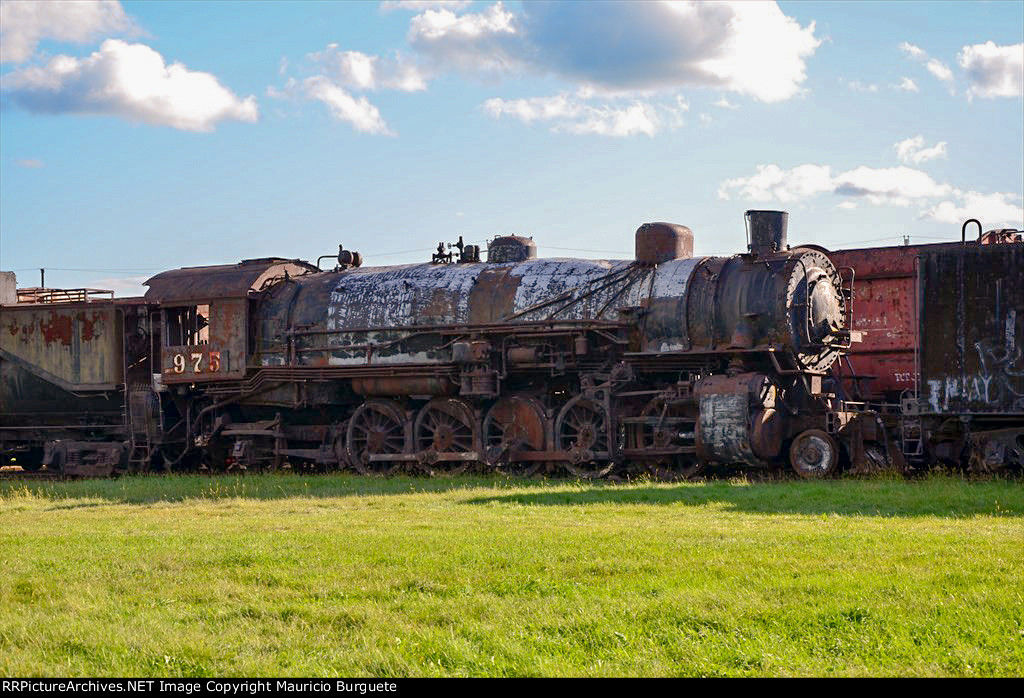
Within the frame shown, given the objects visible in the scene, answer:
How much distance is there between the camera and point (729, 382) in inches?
831

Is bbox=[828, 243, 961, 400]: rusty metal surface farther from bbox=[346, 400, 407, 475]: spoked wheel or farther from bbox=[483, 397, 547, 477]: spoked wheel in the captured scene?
bbox=[346, 400, 407, 475]: spoked wheel

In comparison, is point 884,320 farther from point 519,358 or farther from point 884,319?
point 519,358

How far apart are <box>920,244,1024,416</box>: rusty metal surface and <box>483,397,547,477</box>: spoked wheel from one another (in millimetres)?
6762

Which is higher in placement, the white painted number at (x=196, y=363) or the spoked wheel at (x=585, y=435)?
the white painted number at (x=196, y=363)

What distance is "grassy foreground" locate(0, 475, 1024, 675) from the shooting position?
27.5ft

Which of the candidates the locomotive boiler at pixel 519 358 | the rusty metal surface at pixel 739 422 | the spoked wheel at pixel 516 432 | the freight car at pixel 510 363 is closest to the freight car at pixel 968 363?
the freight car at pixel 510 363

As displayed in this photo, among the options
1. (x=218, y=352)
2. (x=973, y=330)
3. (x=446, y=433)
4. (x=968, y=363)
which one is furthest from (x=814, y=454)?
(x=218, y=352)

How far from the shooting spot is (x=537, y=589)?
10477mm

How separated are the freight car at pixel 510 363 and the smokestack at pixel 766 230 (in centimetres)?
3

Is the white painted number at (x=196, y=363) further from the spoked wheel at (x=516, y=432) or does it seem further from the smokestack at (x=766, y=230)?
the smokestack at (x=766, y=230)

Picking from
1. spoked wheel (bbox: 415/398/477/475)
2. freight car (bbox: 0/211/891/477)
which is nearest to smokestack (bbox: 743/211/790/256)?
freight car (bbox: 0/211/891/477)

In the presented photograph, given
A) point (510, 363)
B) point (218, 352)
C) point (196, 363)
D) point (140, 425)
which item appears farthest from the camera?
point (140, 425)

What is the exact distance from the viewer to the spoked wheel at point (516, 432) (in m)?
23.2

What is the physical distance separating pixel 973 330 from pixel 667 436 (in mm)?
5232
